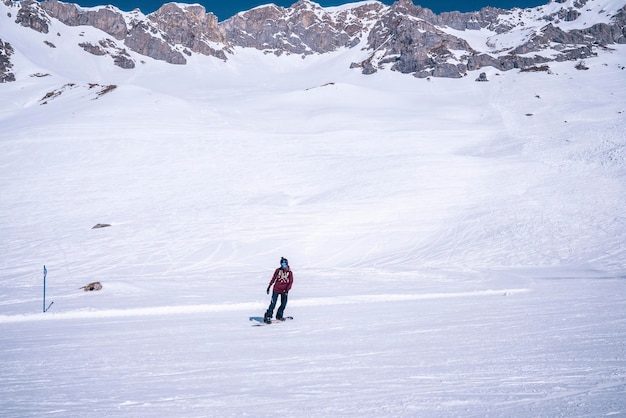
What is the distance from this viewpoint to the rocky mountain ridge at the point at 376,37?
416ft

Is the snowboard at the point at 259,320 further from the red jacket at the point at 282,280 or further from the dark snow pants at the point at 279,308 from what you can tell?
the red jacket at the point at 282,280

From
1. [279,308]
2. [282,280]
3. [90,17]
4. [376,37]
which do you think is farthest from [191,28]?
[279,308]

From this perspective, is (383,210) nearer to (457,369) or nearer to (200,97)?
(457,369)

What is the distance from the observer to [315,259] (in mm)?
22734

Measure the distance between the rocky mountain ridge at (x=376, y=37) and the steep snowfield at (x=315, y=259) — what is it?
6246cm

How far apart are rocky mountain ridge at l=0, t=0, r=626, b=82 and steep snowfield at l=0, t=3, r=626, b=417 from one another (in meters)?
62.5

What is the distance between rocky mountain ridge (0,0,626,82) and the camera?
127 metres

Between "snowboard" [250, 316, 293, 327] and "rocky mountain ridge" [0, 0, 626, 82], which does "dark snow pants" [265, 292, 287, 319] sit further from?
"rocky mountain ridge" [0, 0, 626, 82]

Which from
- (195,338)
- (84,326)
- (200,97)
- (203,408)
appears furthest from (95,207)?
(200,97)

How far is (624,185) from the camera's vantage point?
1156 inches

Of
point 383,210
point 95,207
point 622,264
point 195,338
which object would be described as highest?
point 195,338

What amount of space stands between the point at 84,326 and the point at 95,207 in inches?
906

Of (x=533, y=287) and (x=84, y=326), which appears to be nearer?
(x=84, y=326)

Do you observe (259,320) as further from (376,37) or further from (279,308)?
(376,37)
